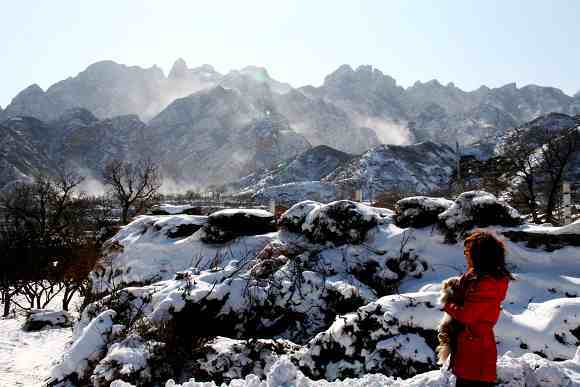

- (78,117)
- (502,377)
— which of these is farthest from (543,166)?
(78,117)

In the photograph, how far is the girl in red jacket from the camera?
2830 mm

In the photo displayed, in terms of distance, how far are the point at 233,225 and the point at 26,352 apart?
373 inches

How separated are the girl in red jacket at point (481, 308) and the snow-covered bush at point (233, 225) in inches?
238

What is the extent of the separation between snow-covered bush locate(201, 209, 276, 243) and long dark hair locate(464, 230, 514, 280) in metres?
6.12

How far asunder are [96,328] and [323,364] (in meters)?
3.08

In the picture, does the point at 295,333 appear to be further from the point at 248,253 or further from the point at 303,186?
the point at 303,186

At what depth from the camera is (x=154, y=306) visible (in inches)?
225

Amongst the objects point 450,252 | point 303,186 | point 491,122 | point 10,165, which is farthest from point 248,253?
point 491,122

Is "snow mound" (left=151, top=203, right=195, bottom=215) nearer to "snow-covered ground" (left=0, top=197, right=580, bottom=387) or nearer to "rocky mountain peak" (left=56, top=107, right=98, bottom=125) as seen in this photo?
"snow-covered ground" (left=0, top=197, right=580, bottom=387)

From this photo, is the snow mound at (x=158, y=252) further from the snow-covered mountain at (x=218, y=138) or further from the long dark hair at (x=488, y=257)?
the snow-covered mountain at (x=218, y=138)

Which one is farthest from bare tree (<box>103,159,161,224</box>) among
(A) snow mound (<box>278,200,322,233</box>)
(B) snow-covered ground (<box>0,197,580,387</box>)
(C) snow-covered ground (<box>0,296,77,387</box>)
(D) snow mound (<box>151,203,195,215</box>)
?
(B) snow-covered ground (<box>0,197,580,387</box>)

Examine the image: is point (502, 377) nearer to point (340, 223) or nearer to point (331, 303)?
point (331, 303)

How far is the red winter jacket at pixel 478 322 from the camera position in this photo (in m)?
2.82

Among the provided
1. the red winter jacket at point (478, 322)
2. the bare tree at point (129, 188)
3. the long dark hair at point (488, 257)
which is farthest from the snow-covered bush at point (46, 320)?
the long dark hair at point (488, 257)
